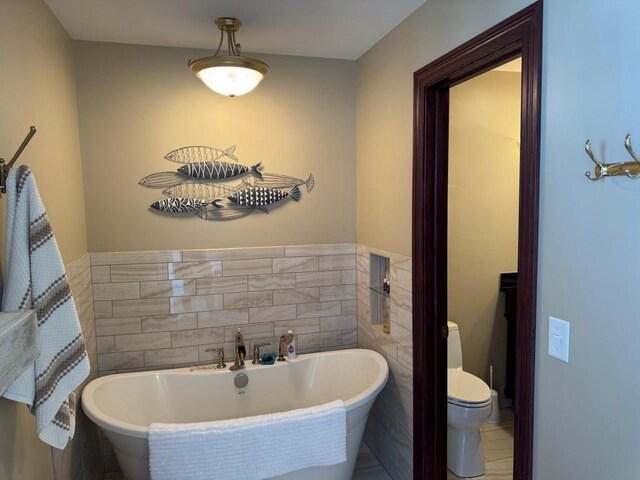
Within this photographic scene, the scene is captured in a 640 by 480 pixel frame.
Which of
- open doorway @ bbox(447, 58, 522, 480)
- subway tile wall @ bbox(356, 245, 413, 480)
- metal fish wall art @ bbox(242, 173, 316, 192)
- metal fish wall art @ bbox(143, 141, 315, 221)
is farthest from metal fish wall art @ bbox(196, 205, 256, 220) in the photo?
open doorway @ bbox(447, 58, 522, 480)

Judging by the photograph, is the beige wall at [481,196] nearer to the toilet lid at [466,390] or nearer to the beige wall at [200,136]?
the toilet lid at [466,390]

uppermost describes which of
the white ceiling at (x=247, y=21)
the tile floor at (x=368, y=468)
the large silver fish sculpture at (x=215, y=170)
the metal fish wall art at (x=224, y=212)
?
the white ceiling at (x=247, y=21)

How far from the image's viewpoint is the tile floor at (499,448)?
2752 millimetres

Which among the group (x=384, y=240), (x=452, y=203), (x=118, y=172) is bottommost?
(x=384, y=240)

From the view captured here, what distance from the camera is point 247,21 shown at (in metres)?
2.36

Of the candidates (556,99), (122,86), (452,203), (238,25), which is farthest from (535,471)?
(122,86)

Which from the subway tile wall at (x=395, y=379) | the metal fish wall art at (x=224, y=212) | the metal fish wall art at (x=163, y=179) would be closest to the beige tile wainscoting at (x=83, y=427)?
the metal fish wall art at (x=163, y=179)

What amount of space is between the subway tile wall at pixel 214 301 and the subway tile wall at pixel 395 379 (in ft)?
0.87

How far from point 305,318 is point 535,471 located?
1843 mm

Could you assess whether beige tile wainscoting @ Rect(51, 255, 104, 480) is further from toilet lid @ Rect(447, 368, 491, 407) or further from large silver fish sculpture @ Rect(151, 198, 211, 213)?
toilet lid @ Rect(447, 368, 491, 407)

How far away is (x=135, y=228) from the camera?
9.14ft

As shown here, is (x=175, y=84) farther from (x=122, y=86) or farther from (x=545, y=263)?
(x=545, y=263)

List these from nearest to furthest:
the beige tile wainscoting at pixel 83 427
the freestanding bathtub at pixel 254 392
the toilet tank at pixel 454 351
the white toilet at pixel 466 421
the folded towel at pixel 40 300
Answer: the folded towel at pixel 40 300 → the beige tile wainscoting at pixel 83 427 → the freestanding bathtub at pixel 254 392 → the white toilet at pixel 466 421 → the toilet tank at pixel 454 351

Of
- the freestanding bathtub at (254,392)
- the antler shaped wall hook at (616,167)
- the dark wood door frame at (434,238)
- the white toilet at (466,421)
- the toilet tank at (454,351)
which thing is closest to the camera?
the antler shaped wall hook at (616,167)
